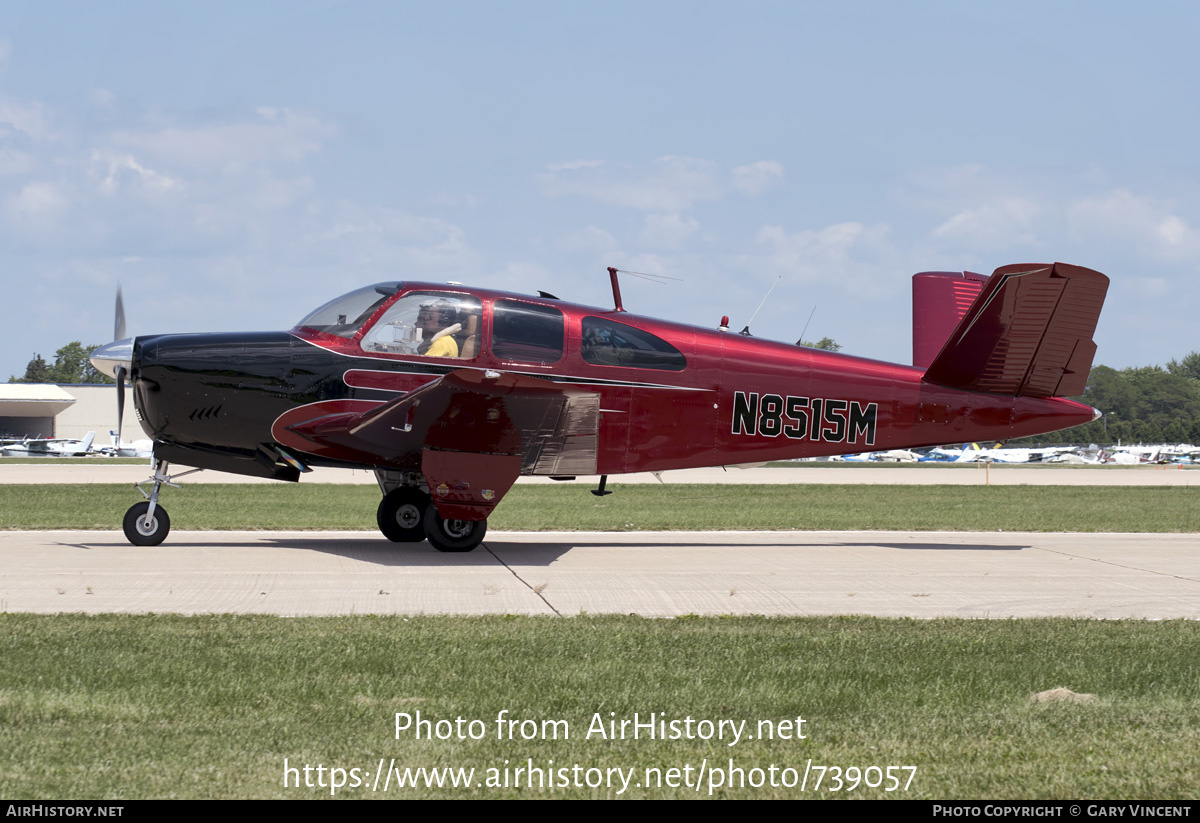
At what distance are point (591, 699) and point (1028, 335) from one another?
9264 mm

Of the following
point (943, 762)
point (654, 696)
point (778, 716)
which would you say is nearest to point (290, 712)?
point (654, 696)

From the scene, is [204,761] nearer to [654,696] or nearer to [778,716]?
[654,696]

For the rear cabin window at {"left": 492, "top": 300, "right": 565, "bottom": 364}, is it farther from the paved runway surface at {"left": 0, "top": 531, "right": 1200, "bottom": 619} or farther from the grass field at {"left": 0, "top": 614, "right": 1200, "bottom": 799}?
the grass field at {"left": 0, "top": 614, "right": 1200, "bottom": 799}

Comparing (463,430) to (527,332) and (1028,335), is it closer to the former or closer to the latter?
(527,332)

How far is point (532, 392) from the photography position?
34.0ft

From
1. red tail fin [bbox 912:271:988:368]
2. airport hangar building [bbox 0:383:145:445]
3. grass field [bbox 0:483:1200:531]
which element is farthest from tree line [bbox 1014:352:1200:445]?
red tail fin [bbox 912:271:988:368]

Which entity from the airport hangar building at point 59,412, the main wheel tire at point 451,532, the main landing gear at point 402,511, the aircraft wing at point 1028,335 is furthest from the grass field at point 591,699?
the airport hangar building at point 59,412

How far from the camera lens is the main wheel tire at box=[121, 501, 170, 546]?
450 inches

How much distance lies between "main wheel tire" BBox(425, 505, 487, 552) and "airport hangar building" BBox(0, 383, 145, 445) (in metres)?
83.4

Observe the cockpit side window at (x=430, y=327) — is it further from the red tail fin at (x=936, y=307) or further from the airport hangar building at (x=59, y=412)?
the airport hangar building at (x=59, y=412)

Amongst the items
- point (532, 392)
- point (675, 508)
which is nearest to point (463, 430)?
point (532, 392)

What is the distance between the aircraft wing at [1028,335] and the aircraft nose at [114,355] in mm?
9449

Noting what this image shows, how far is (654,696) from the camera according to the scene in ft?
17.1

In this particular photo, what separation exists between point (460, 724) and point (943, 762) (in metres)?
2.08
